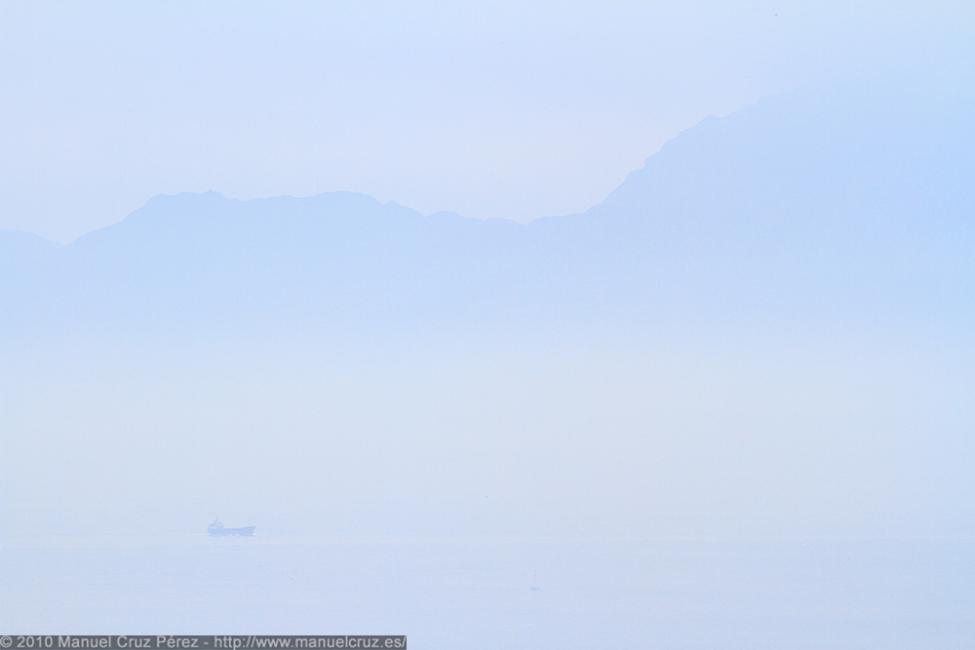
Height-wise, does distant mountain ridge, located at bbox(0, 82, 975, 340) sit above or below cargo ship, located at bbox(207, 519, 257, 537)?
above

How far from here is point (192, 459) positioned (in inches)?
148

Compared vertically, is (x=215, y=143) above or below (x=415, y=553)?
above

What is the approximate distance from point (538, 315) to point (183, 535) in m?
1.33

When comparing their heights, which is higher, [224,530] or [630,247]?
[630,247]

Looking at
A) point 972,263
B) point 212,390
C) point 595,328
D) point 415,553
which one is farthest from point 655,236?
point 212,390

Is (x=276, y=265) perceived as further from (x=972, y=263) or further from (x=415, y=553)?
(x=972, y=263)

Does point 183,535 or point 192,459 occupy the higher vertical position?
point 192,459

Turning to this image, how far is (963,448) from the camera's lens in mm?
3785

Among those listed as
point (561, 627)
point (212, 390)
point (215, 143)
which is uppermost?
point (215, 143)

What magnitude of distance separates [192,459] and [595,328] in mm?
1353

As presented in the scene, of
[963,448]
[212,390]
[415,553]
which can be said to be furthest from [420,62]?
[963,448]

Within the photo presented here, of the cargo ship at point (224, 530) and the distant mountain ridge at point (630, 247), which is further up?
the distant mountain ridge at point (630, 247)

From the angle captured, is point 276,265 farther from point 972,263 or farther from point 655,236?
point 972,263

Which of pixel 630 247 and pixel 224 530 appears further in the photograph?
pixel 630 247
